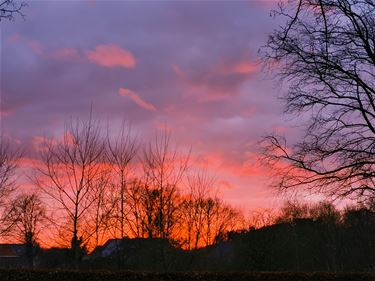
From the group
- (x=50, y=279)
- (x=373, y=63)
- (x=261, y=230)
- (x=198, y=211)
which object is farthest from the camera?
(x=261, y=230)

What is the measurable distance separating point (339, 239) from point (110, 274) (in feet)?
143

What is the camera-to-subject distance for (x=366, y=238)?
54219 millimetres

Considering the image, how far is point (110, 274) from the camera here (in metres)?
16.9

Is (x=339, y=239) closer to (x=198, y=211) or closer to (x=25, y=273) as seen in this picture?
(x=198, y=211)

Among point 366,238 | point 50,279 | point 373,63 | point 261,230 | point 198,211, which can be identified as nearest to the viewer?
point 373,63

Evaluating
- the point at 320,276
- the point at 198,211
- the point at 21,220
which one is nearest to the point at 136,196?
the point at 198,211

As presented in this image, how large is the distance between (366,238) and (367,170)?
44342 millimetres

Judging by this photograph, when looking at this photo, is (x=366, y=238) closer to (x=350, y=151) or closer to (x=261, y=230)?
(x=261, y=230)

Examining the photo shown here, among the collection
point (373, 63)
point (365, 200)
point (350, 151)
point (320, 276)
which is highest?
point (373, 63)

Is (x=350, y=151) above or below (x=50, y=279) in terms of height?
above

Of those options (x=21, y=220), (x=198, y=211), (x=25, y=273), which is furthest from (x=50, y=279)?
(x=21, y=220)

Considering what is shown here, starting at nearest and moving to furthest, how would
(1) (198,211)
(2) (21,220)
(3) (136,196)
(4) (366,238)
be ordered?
(3) (136,196), (1) (198,211), (2) (21,220), (4) (366,238)

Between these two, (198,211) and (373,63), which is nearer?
(373,63)

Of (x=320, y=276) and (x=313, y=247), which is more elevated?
(x=313, y=247)
